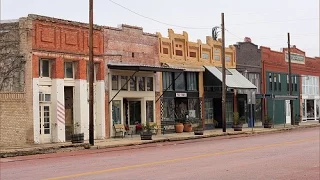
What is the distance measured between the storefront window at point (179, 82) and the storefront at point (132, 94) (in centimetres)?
262

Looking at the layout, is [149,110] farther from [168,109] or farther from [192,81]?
[192,81]

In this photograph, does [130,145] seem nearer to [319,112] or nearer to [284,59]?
[284,59]

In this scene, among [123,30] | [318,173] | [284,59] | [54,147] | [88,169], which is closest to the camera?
[318,173]

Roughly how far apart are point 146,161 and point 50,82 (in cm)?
1353

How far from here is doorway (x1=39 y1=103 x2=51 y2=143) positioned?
30.6m

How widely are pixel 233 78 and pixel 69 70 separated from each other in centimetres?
1832

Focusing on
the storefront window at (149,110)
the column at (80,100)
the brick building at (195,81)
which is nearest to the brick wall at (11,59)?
the column at (80,100)

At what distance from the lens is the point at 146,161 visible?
19188mm

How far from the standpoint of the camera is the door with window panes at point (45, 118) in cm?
3067

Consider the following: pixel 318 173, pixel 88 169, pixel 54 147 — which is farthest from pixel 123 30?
pixel 318 173

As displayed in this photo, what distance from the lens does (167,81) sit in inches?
1638

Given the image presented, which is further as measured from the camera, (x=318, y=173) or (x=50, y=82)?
(x=50, y=82)

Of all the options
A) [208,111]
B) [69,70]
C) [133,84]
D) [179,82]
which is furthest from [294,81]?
[69,70]

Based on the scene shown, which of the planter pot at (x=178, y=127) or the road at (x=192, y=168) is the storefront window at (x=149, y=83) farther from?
the road at (x=192, y=168)
